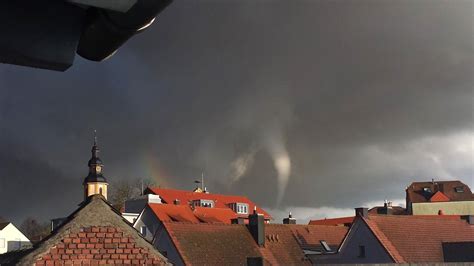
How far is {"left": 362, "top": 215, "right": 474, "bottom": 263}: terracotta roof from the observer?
Result: 129ft

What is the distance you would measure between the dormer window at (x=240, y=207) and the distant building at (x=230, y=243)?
2021 inches

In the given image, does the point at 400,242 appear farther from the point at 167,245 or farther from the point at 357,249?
the point at 167,245

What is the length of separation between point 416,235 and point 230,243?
13397 mm

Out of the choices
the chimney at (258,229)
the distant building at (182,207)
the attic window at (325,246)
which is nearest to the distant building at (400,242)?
the attic window at (325,246)

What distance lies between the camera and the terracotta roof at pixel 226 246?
116 feet

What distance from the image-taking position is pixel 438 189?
106 metres

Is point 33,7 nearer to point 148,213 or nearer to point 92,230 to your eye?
point 92,230

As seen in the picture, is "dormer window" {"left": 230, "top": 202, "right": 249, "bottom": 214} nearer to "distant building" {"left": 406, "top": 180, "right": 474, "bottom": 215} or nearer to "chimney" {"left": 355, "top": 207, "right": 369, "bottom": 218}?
"distant building" {"left": 406, "top": 180, "right": 474, "bottom": 215}

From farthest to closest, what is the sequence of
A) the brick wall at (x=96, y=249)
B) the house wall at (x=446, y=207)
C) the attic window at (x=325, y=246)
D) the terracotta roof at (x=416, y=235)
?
the house wall at (x=446, y=207), the attic window at (x=325, y=246), the terracotta roof at (x=416, y=235), the brick wall at (x=96, y=249)

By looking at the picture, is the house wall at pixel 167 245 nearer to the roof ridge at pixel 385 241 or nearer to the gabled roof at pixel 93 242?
the roof ridge at pixel 385 241

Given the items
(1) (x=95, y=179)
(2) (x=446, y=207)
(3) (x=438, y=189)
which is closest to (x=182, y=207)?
(1) (x=95, y=179)

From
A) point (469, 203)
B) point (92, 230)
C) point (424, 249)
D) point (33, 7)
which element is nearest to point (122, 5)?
point (33, 7)

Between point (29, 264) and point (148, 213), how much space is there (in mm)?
53779

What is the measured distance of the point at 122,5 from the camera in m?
2.14
